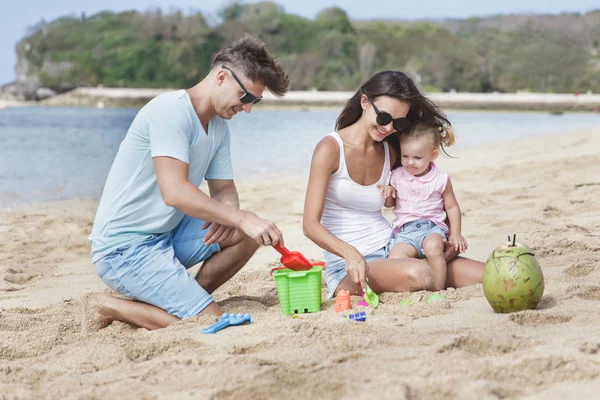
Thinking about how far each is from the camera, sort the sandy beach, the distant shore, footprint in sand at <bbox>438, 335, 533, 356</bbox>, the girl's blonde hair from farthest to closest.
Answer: the distant shore < the girl's blonde hair < footprint in sand at <bbox>438, 335, 533, 356</bbox> < the sandy beach

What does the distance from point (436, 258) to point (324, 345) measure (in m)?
1.36

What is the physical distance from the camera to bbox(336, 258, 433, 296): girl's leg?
3.68 m

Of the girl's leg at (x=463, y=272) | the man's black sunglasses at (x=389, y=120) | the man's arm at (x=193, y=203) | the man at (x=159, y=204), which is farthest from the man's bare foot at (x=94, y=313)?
the girl's leg at (x=463, y=272)

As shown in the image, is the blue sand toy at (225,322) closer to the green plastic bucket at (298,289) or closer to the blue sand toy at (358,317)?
the green plastic bucket at (298,289)

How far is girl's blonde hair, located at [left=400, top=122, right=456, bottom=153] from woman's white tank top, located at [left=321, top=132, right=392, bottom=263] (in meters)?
0.18

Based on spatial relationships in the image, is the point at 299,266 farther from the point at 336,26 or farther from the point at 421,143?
the point at 336,26

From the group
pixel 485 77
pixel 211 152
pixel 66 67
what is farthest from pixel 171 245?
pixel 66 67

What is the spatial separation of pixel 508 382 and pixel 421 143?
1.91 metres

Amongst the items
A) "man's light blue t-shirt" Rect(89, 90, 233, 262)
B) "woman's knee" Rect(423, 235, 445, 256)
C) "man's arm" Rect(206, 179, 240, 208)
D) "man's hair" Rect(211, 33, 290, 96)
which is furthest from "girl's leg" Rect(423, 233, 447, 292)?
"man's light blue t-shirt" Rect(89, 90, 233, 262)

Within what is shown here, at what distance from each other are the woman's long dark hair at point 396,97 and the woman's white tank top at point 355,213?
6.5 inches

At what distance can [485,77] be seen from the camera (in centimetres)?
6600

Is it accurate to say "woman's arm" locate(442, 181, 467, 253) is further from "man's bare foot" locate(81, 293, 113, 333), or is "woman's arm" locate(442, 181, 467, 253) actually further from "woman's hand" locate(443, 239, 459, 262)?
"man's bare foot" locate(81, 293, 113, 333)

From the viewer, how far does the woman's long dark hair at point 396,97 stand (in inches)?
146

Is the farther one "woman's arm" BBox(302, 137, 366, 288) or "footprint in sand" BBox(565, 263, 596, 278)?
"footprint in sand" BBox(565, 263, 596, 278)
